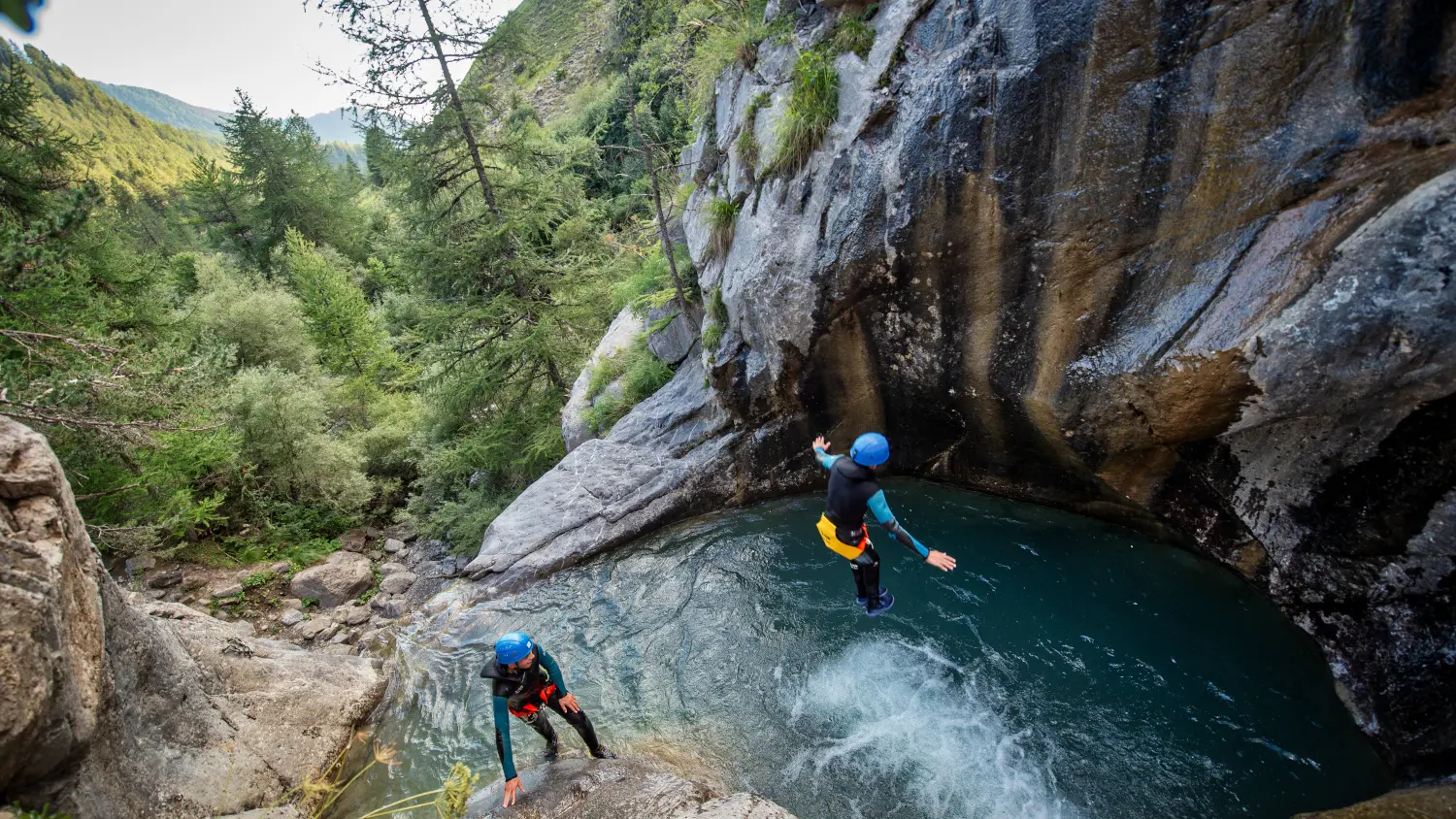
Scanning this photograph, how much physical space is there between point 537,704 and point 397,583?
8.45 m

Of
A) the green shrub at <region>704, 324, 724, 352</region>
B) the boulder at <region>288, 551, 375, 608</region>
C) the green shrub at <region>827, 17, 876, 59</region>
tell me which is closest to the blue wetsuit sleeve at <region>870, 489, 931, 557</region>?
the green shrub at <region>704, 324, 724, 352</region>

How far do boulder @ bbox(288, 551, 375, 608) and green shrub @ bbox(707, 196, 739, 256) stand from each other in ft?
33.1

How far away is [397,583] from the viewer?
12.7 metres

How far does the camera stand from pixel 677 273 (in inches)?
528

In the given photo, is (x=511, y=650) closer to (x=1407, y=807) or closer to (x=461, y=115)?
(x=1407, y=807)

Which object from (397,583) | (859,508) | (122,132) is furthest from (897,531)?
(122,132)

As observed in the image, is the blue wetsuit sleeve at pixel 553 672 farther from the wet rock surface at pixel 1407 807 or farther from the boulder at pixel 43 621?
the wet rock surface at pixel 1407 807

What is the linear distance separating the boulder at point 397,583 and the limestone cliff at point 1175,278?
9.43 m

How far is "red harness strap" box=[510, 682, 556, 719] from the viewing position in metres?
5.88

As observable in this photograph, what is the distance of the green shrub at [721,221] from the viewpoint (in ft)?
33.8

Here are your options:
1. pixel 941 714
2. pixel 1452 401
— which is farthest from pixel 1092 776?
pixel 1452 401

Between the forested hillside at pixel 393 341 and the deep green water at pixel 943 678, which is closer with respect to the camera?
the deep green water at pixel 943 678

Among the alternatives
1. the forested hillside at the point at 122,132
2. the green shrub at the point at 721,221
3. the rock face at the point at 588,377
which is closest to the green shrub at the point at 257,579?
the rock face at the point at 588,377

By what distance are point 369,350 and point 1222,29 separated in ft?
93.6
